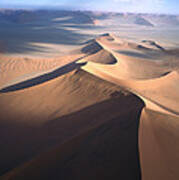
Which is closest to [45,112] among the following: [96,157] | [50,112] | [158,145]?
[50,112]

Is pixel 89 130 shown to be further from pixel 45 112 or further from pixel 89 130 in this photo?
pixel 45 112

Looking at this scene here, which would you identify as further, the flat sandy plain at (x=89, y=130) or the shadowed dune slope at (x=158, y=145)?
the flat sandy plain at (x=89, y=130)

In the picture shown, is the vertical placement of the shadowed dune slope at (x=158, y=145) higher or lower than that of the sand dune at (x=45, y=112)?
higher

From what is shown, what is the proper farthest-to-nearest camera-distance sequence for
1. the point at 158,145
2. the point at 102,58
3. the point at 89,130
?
the point at 102,58
the point at 89,130
the point at 158,145

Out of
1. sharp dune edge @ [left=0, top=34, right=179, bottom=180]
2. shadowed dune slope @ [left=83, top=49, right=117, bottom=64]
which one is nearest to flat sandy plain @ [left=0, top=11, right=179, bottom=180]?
sharp dune edge @ [left=0, top=34, right=179, bottom=180]

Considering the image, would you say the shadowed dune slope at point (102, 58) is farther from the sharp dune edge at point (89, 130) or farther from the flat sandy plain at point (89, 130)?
the sharp dune edge at point (89, 130)

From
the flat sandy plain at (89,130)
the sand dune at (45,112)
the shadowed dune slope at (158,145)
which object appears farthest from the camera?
the sand dune at (45,112)

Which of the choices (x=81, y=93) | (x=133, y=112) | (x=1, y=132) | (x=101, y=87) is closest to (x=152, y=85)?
(x=101, y=87)

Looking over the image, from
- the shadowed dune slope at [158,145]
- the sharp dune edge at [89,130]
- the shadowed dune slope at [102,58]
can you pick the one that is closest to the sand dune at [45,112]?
the sharp dune edge at [89,130]

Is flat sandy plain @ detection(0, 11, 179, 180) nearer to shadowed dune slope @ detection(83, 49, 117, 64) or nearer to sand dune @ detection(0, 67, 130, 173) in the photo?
sand dune @ detection(0, 67, 130, 173)
